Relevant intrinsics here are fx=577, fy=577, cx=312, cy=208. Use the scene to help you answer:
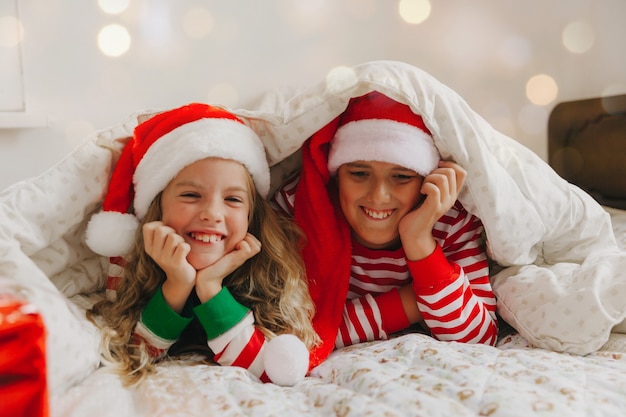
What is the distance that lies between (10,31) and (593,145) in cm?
170

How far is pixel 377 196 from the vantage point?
103cm

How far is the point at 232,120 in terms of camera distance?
3.47 ft

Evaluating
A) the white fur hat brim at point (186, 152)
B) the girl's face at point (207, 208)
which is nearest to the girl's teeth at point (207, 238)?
the girl's face at point (207, 208)

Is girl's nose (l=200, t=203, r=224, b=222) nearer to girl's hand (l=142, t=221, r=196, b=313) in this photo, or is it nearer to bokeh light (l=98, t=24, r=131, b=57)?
girl's hand (l=142, t=221, r=196, b=313)

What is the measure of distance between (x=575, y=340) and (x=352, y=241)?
0.44 metres

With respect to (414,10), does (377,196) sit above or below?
below

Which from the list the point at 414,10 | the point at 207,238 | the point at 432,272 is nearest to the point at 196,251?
the point at 207,238

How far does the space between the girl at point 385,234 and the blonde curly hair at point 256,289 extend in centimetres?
5

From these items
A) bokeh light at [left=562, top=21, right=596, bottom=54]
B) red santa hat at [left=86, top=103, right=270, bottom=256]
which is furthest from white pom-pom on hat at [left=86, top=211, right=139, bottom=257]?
bokeh light at [left=562, top=21, right=596, bottom=54]

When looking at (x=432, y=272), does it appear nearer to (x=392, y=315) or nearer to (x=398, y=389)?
(x=392, y=315)

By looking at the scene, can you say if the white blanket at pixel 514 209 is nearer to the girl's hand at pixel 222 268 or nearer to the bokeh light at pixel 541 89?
the girl's hand at pixel 222 268

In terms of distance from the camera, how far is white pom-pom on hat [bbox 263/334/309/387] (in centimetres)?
88

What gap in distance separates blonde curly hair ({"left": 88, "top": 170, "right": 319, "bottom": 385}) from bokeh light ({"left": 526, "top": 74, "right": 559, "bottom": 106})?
4.21 feet

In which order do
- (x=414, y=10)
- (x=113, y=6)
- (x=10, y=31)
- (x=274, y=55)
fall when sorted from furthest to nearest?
(x=414, y=10) < (x=274, y=55) < (x=113, y=6) < (x=10, y=31)
